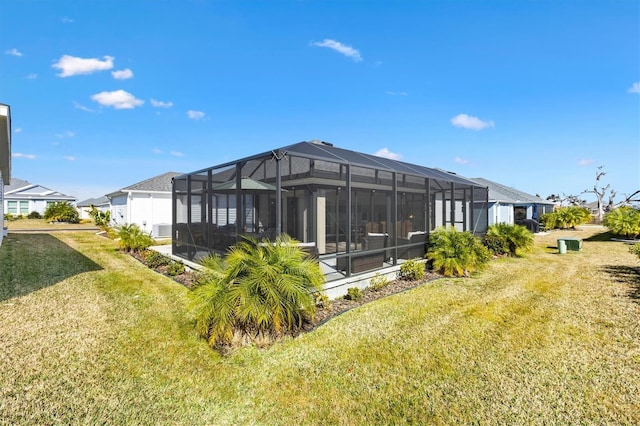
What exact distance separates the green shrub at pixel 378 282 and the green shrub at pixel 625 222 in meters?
17.6

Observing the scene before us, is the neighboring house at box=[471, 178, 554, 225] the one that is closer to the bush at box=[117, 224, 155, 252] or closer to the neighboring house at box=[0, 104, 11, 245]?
the bush at box=[117, 224, 155, 252]

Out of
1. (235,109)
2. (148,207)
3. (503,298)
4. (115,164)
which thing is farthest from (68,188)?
(503,298)

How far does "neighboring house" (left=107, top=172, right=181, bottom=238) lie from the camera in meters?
18.7

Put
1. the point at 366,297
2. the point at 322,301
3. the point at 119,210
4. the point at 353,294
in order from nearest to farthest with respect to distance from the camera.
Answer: the point at 322,301 → the point at 353,294 → the point at 366,297 → the point at 119,210

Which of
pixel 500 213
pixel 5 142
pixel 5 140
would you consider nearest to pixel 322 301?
pixel 5 140

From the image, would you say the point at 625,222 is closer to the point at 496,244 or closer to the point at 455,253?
the point at 496,244

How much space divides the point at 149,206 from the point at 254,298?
1811cm

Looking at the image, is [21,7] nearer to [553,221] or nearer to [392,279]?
[392,279]

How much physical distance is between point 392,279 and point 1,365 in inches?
287

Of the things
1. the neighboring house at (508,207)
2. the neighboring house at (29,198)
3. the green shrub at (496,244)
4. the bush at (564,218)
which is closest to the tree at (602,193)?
the neighboring house at (508,207)

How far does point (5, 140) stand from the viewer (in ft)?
31.5

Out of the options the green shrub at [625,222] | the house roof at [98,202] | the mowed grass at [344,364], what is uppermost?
the house roof at [98,202]

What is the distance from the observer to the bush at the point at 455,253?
8766mm

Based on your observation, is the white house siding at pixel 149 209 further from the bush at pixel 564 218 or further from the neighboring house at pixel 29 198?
the bush at pixel 564 218
